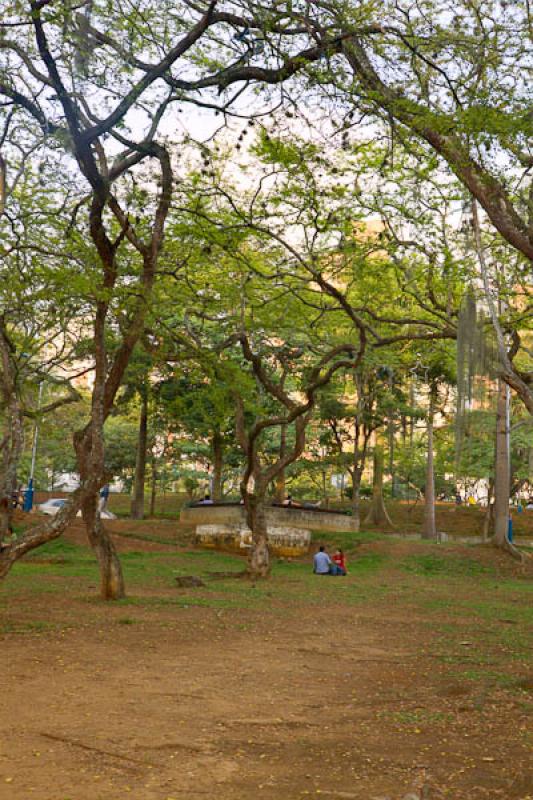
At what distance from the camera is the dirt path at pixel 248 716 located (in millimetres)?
4973

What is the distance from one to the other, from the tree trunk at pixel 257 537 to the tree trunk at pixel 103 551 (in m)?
5.40

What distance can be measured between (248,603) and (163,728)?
837cm

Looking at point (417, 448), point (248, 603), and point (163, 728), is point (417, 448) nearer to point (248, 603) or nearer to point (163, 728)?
point (248, 603)

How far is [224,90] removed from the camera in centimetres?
1028

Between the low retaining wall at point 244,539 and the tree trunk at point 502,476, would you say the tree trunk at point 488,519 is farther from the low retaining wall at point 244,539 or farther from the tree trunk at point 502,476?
the low retaining wall at point 244,539

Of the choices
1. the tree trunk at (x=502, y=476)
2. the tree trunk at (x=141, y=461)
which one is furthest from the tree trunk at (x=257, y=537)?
the tree trunk at (x=141, y=461)

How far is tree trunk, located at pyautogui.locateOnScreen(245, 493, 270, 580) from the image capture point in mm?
18766

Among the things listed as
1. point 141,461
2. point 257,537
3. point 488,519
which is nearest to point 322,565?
point 257,537

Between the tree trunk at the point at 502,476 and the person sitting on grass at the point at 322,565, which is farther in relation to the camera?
the tree trunk at the point at 502,476

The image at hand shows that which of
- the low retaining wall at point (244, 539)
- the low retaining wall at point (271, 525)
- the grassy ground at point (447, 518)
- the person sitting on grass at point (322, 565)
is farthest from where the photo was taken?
the grassy ground at point (447, 518)

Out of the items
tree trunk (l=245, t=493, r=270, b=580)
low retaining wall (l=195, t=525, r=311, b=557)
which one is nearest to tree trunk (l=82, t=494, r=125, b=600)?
tree trunk (l=245, t=493, r=270, b=580)

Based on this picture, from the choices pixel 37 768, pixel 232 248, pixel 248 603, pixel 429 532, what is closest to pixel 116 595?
pixel 248 603

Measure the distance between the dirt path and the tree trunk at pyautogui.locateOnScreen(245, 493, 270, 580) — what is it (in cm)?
715

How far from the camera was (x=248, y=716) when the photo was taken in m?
6.70
